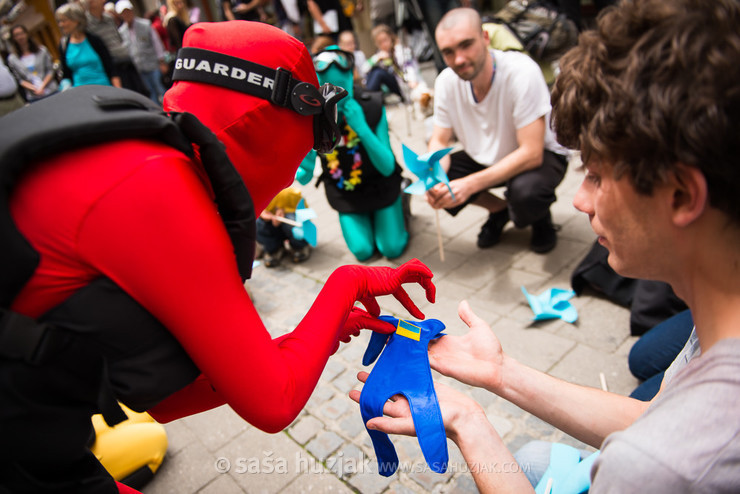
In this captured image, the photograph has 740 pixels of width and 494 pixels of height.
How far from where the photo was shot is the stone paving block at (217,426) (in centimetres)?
248

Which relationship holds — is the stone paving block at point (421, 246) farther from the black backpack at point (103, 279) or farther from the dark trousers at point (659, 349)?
the black backpack at point (103, 279)

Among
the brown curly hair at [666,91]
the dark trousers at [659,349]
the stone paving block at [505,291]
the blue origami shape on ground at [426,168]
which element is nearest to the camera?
the brown curly hair at [666,91]

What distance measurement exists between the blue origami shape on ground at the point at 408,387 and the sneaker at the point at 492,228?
2252 mm

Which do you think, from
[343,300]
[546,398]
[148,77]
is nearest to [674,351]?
[546,398]

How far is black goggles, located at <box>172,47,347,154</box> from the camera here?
127 centimetres

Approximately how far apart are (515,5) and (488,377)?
15.5 feet

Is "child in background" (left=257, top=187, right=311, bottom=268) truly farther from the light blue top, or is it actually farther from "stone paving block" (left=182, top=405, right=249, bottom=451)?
the light blue top

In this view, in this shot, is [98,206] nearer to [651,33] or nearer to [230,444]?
[651,33]

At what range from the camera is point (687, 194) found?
887 millimetres

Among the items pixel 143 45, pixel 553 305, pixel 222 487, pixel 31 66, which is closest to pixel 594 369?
pixel 553 305

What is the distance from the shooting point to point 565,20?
5105 mm

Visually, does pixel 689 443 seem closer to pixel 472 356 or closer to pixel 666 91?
pixel 666 91

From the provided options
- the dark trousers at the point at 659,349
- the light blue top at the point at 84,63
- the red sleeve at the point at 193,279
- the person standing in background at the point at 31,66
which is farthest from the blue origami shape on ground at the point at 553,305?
the person standing in background at the point at 31,66

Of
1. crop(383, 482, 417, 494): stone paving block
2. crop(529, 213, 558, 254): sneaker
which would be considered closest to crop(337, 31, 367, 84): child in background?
crop(529, 213, 558, 254): sneaker
